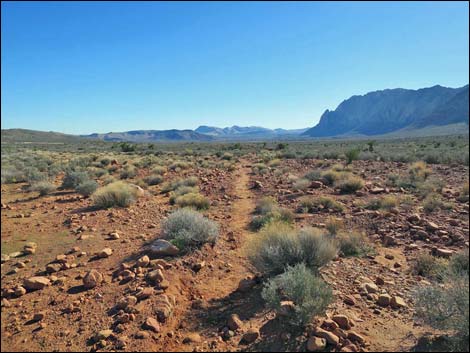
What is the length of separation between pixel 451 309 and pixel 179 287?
3866 millimetres

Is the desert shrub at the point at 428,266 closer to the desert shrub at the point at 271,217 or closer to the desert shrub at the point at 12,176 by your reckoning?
the desert shrub at the point at 271,217

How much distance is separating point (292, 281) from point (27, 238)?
22.5 ft

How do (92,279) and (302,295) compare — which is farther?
(92,279)

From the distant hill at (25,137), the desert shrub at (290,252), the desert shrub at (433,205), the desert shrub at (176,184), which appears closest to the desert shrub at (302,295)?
the desert shrub at (290,252)

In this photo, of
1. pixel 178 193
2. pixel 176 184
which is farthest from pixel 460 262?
pixel 176 184

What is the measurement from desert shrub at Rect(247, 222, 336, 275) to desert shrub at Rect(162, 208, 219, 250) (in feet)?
5.54

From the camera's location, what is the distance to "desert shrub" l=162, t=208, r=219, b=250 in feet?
22.9

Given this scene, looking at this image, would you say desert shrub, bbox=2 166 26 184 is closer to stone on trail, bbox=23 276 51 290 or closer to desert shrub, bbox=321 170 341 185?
stone on trail, bbox=23 276 51 290

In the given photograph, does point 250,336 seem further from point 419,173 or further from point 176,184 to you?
point 419,173

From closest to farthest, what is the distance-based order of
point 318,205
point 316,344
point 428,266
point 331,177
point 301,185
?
point 316,344 → point 428,266 → point 318,205 → point 301,185 → point 331,177

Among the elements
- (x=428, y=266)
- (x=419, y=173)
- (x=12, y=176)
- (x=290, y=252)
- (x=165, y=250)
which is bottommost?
(x=428, y=266)

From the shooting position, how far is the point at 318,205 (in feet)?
37.5

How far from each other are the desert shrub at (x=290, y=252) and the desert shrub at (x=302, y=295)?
0.77 meters

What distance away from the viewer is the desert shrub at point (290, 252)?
214 inches
